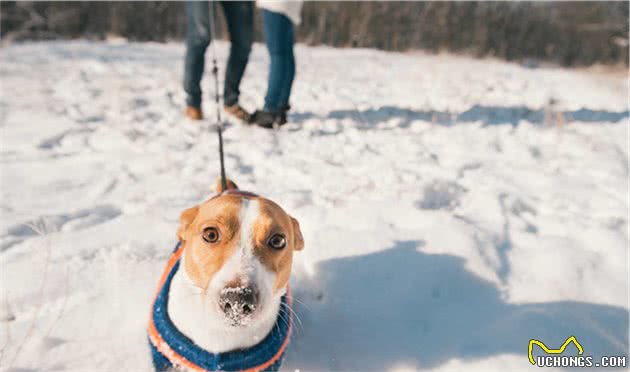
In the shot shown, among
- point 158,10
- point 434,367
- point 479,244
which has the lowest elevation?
point 434,367

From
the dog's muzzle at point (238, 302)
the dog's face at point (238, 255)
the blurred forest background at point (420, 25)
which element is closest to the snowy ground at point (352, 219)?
the dog's face at point (238, 255)

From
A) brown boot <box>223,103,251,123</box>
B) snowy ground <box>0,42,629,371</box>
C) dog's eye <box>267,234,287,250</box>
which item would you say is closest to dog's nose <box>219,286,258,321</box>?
dog's eye <box>267,234,287,250</box>

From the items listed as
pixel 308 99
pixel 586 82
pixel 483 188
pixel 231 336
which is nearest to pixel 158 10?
pixel 308 99

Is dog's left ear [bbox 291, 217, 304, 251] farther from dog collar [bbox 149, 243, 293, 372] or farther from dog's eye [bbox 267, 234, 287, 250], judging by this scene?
dog collar [bbox 149, 243, 293, 372]

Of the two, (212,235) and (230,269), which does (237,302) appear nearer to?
(230,269)

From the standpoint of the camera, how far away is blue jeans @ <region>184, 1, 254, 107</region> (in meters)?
3.80

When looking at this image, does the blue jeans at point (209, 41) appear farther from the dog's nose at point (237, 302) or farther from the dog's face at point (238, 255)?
the dog's nose at point (237, 302)

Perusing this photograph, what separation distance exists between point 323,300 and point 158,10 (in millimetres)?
12026

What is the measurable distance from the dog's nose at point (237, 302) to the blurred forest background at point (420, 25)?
1050 centimetres

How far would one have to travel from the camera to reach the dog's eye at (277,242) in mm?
1541

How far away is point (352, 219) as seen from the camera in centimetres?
273

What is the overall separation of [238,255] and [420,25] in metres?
12.6

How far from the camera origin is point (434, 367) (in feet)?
5.94

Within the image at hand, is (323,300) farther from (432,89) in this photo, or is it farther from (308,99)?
(432,89)
